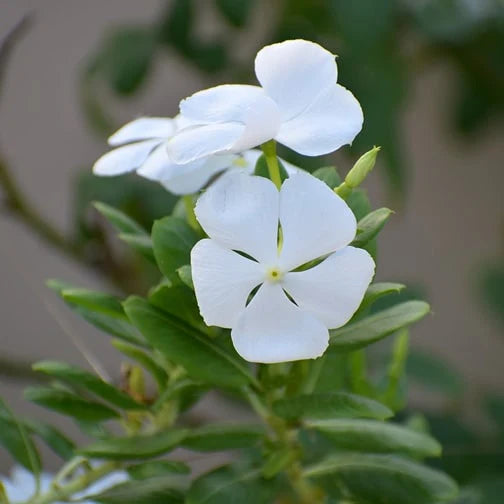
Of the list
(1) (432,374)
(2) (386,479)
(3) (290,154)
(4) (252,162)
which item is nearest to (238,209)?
(4) (252,162)

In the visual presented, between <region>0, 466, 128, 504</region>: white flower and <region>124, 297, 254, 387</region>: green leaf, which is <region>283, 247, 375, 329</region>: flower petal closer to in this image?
<region>124, 297, 254, 387</region>: green leaf

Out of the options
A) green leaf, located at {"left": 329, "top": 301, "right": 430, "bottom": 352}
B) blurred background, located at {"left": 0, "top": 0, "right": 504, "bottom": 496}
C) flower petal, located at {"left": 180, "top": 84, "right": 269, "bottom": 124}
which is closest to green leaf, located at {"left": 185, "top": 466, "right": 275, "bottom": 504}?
green leaf, located at {"left": 329, "top": 301, "right": 430, "bottom": 352}

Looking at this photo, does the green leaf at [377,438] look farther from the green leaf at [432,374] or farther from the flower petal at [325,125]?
the green leaf at [432,374]

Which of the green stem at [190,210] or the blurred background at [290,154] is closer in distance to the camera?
the green stem at [190,210]

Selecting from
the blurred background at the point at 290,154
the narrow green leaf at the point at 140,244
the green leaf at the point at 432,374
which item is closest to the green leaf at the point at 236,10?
the blurred background at the point at 290,154

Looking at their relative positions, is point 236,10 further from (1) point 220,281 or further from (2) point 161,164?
(1) point 220,281

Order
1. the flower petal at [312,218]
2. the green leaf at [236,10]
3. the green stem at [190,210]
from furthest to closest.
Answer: the green leaf at [236,10], the green stem at [190,210], the flower petal at [312,218]

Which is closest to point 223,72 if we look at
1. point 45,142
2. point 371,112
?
point 371,112
